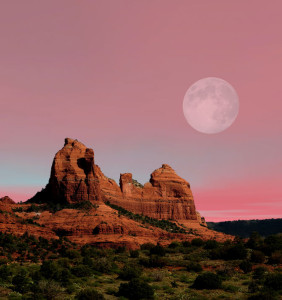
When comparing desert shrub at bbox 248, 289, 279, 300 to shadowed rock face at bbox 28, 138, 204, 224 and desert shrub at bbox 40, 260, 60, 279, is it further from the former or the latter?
shadowed rock face at bbox 28, 138, 204, 224

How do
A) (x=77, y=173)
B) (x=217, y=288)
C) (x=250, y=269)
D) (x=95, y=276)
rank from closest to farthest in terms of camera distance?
(x=217, y=288), (x=95, y=276), (x=250, y=269), (x=77, y=173)

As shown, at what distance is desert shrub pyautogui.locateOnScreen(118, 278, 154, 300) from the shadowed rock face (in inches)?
2345

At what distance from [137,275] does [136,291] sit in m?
7.09

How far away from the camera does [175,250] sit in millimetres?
54469

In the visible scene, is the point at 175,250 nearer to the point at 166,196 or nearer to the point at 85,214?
the point at 85,214

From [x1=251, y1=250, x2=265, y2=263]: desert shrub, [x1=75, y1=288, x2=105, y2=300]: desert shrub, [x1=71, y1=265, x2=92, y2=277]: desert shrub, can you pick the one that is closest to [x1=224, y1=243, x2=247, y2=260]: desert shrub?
[x1=251, y1=250, x2=265, y2=263]: desert shrub

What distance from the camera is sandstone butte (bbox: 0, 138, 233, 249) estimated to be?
62.8m

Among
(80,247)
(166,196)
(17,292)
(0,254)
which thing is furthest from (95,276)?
(166,196)

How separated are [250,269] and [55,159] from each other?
69.3 metres

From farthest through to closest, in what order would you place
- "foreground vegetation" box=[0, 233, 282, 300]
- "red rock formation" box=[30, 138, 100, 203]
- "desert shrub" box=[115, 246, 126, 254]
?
"red rock formation" box=[30, 138, 100, 203] → "desert shrub" box=[115, 246, 126, 254] → "foreground vegetation" box=[0, 233, 282, 300]

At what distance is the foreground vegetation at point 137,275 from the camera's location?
998 inches

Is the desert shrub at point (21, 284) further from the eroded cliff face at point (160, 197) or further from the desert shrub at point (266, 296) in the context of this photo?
the eroded cliff face at point (160, 197)

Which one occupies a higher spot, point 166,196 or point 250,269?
point 166,196

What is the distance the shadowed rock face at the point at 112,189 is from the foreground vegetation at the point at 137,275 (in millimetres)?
34295
